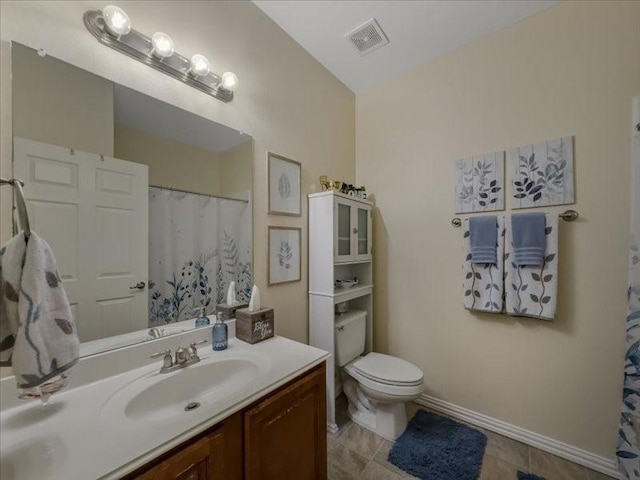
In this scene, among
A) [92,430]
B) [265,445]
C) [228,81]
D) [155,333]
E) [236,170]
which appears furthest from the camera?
[236,170]

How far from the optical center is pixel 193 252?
1.29 metres

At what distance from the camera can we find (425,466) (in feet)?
4.77

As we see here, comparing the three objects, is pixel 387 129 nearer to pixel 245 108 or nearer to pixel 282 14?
pixel 282 14

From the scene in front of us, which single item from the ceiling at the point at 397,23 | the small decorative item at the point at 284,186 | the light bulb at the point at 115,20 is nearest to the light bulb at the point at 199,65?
the light bulb at the point at 115,20

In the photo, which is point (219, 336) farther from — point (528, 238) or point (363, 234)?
point (528, 238)

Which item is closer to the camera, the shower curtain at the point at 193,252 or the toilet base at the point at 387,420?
the shower curtain at the point at 193,252

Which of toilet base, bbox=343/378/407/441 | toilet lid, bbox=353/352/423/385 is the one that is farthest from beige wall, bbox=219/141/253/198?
toilet base, bbox=343/378/407/441

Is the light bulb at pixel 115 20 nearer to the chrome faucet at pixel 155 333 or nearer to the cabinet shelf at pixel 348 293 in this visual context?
the chrome faucet at pixel 155 333

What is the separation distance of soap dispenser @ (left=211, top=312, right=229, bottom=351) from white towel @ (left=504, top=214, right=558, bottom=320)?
5.41 ft

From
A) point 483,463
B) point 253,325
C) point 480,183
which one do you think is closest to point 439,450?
point 483,463

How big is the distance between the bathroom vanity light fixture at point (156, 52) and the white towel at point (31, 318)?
0.88 m

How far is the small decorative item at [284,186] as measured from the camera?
1646mm

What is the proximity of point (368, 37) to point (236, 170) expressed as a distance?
1308mm

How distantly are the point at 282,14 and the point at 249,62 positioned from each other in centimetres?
42
